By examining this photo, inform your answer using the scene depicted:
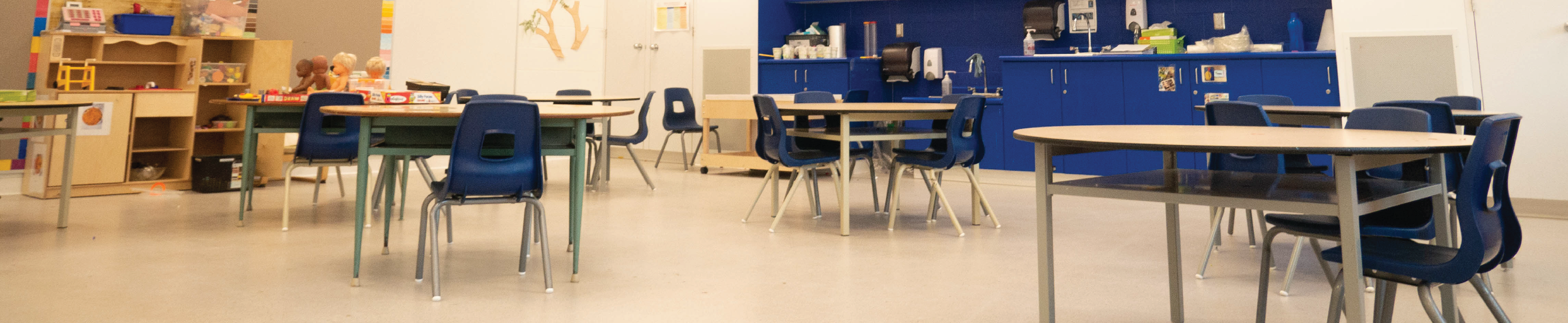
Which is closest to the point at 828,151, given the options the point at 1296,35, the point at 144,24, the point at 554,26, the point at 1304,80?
the point at 1304,80

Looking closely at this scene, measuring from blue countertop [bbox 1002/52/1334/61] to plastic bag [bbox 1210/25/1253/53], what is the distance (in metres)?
0.07

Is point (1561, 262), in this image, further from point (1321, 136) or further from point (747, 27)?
point (747, 27)

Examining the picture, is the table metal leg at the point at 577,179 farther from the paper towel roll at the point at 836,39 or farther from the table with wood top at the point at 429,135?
the paper towel roll at the point at 836,39

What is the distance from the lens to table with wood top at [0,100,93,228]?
408 centimetres

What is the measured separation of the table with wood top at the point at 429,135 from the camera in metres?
2.96

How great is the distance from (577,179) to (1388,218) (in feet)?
7.74

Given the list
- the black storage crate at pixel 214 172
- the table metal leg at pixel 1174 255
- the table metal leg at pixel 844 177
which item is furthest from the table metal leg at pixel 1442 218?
the black storage crate at pixel 214 172

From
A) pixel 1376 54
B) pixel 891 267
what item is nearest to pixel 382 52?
pixel 891 267

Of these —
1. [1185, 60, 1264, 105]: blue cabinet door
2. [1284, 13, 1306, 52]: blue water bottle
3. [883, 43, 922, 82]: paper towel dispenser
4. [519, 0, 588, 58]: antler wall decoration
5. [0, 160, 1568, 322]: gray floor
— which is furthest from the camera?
[519, 0, 588, 58]: antler wall decoration

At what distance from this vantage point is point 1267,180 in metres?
2.20

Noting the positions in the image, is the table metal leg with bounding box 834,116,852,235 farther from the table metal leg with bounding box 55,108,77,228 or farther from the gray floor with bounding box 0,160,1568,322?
the table metal leg with bounding box 55,108,77,228

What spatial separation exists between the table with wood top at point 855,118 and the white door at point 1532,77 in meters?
3.17

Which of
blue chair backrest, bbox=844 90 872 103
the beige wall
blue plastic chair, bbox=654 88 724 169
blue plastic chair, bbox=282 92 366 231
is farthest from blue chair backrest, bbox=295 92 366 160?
blue chair backrest, bbox=844 90 872 103

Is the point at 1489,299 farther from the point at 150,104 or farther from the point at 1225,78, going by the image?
the point at 150,104
